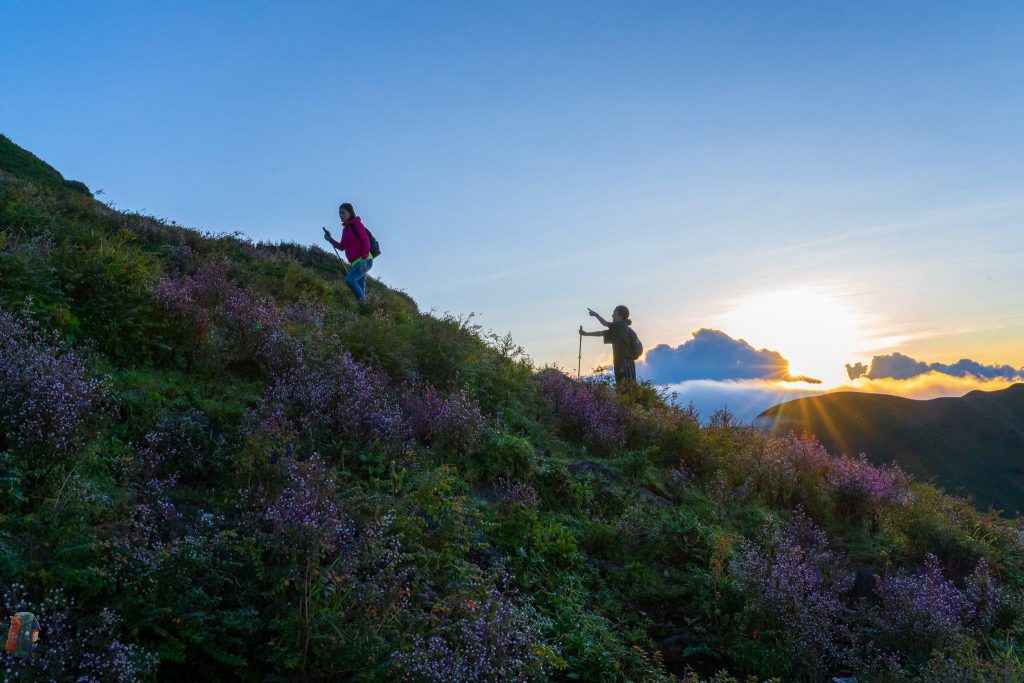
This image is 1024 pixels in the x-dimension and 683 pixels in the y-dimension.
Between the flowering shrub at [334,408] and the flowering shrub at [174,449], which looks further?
the flowering shrub at [334,408]

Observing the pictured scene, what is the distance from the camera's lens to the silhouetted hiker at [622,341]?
18203 mm

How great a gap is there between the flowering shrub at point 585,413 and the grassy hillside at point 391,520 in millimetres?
63

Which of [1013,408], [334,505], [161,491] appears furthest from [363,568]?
[1013,408]

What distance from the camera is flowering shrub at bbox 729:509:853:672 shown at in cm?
658

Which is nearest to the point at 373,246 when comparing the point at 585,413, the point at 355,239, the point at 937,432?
the point at 355,239

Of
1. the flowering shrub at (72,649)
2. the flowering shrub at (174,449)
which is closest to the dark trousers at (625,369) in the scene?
the flowering shrub at (174,449)

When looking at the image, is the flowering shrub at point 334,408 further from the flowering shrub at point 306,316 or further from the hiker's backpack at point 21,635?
the hiker's backpack at point 21,635

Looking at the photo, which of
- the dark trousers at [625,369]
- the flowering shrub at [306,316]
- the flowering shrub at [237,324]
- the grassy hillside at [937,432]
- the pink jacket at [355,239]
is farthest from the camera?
the grassy hillside at [937,432]

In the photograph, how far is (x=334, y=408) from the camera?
8094 mm

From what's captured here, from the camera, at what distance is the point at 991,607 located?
26.9 feet

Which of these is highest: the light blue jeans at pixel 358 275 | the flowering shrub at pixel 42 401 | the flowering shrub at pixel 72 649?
the light blue jeans at pixel 358 275

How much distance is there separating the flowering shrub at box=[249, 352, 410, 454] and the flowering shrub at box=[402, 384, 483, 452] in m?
0.24

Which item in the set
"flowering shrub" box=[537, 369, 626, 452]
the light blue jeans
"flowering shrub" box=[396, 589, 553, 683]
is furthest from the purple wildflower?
the light blue jeans

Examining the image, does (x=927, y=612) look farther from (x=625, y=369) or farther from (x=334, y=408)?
(x=625, y=369)
